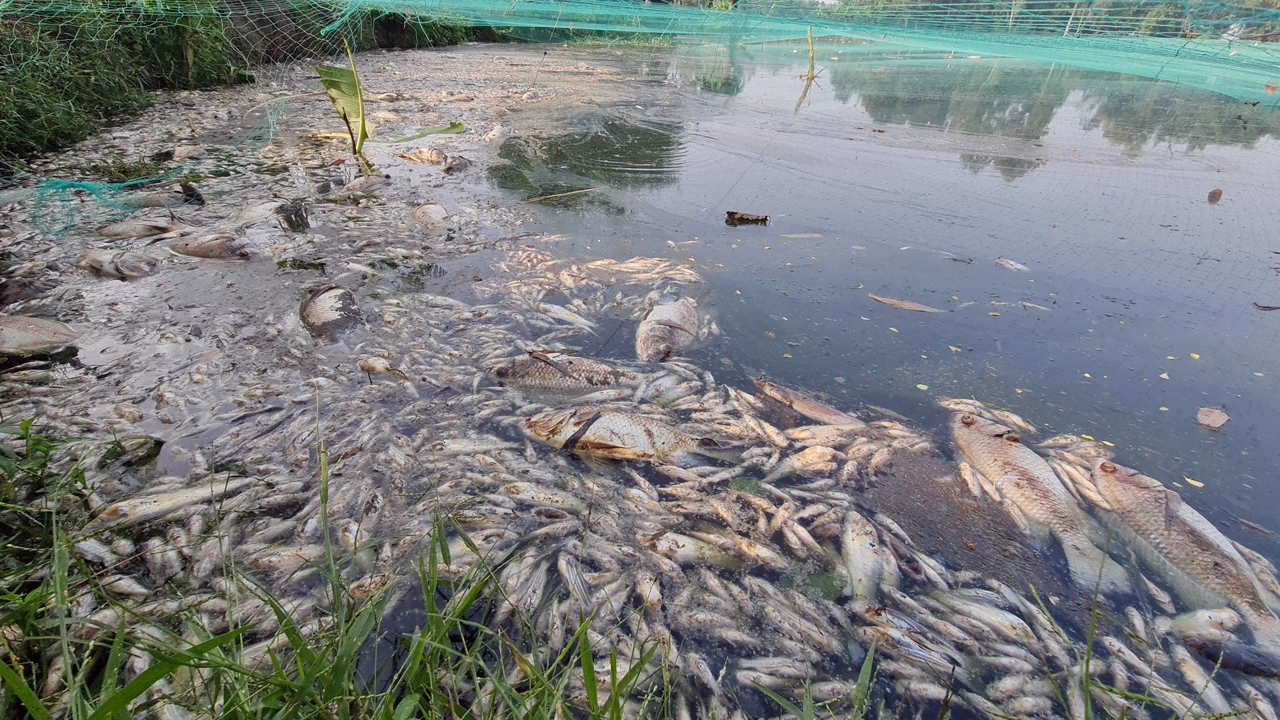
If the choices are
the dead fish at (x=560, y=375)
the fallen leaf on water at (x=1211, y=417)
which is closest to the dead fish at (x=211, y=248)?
the dead fish at (x=560, y=375)

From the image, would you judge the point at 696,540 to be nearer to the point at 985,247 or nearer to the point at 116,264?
the point at 985,247

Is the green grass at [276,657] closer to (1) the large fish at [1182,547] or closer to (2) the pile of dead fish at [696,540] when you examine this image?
(2) the pile of dead fish at [696,540]

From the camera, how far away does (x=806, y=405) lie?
2.08 metres

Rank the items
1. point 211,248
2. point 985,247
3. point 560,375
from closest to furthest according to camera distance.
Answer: point 560,375, point 211,248, point 985,247

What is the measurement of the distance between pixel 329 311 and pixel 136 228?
61.7 inches

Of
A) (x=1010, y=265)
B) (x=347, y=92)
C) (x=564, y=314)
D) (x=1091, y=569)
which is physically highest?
(x=347, y=92)

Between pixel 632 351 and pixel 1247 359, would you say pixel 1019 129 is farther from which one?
pixel 632 351

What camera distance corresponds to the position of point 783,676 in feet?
4.17

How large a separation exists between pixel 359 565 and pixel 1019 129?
6.74 meters

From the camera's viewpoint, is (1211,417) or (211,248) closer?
(1211,417)

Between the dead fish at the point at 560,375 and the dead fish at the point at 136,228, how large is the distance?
2297 mm

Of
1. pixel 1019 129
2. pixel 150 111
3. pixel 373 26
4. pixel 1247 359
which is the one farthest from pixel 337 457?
pixel 373 26

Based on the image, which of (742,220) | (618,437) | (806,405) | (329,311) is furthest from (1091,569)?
(329,311)

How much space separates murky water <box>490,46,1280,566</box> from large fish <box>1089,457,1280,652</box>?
0.14 meters
